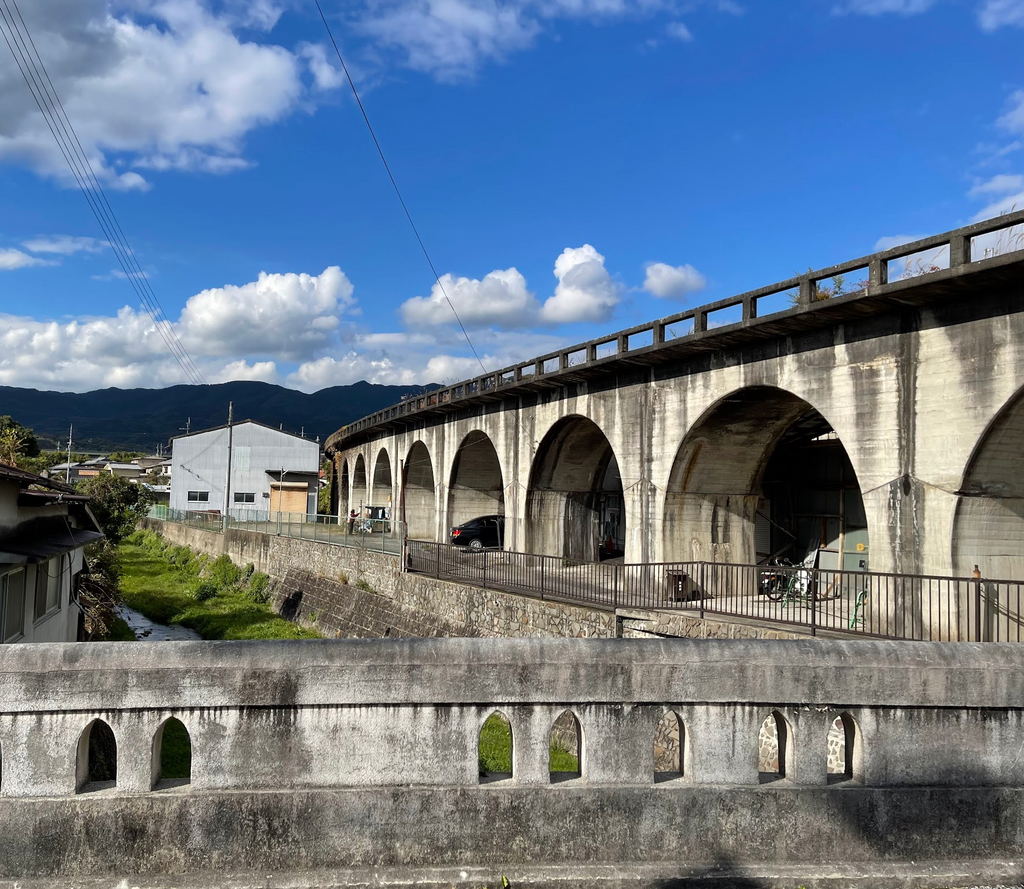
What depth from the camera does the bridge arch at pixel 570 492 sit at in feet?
70.6

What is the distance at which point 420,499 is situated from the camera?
37.8 m

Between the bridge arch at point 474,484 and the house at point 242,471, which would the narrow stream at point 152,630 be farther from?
the house at point 242,471

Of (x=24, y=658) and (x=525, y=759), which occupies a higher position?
(x=24, y=658)

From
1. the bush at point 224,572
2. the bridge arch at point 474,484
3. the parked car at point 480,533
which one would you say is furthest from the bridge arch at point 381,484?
the parked car at point 480,533

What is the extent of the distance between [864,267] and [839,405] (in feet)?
7.33

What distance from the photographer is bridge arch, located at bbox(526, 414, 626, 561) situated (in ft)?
70.6

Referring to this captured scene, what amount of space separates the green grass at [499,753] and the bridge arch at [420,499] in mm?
23957

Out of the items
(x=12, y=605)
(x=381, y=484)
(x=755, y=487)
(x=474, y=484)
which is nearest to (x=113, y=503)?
(x=381, y=484)

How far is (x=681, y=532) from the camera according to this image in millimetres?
16062

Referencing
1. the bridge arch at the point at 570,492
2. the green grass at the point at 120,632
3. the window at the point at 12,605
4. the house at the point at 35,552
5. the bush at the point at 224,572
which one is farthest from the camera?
the bush at the point at 224,572

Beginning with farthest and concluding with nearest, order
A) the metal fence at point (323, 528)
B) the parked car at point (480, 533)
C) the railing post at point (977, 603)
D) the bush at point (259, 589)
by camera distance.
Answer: the bush at point (259, 589), the parked car at point (480, 533), the metal fence at point (323, 528), the railing post at point (977, 603)

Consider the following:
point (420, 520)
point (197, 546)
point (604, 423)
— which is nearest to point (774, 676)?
point (604, 423)

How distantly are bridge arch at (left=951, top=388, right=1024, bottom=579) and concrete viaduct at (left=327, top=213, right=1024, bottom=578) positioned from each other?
0.03m

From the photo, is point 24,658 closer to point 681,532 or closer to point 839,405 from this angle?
point 839,405
